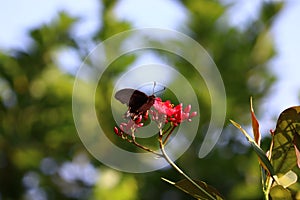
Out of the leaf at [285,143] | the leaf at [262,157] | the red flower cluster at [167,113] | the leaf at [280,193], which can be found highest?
the red flower cluster at [167,113]

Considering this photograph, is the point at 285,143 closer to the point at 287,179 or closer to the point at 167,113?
the point at 287,179

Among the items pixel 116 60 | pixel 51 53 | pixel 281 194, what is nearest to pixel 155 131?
pixel 281 194

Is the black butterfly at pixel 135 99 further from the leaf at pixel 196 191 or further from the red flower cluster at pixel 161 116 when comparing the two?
the leaf at pixel 196 191

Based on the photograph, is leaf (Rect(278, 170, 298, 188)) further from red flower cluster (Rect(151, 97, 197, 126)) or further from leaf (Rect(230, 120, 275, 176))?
red flower cluster (Rect(151, 97, 197, 126))

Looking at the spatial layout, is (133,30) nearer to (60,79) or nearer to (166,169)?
(60,79)

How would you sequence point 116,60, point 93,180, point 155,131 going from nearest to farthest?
point 155,131
point 93,180
point 116,60

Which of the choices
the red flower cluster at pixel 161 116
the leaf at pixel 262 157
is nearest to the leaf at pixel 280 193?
the leaf at pixel 262 157

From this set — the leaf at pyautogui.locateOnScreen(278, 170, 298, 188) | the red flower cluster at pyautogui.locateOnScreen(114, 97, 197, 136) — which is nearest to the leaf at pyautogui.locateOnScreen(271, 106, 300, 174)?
the leaf at pyautogui.locateOnScreen(278, 170, 298, 188)

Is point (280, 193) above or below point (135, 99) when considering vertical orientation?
below

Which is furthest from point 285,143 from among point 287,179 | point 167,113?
point 167,113
